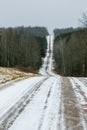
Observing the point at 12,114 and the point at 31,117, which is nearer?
the point at 31,117

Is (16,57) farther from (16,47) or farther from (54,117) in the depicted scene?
(54,117)

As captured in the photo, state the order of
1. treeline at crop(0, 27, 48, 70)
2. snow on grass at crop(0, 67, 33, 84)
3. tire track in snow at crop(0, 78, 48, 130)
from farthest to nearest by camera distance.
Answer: treeline at crop(0, 27, 48, 70), snow on grass at crop(0, 67, 33, 84), tire track in snow at crop(0, 78, 48, 130)

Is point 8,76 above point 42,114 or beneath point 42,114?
beneath

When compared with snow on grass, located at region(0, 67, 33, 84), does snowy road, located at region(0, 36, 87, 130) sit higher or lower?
higher

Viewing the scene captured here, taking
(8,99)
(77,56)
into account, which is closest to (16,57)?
(77,56)

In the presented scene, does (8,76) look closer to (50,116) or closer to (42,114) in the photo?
(42,114)

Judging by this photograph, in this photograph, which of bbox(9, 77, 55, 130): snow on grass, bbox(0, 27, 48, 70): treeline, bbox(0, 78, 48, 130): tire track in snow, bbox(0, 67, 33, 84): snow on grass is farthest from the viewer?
bbox(0, 27, 48, 70): treeline

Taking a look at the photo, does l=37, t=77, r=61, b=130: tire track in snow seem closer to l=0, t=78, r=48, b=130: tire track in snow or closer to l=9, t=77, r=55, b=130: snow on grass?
l=9, t=77, r=55, b=130: snow on grass

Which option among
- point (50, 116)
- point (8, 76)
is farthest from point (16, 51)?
point (50, 116)

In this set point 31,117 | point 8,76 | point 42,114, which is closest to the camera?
point 31,117

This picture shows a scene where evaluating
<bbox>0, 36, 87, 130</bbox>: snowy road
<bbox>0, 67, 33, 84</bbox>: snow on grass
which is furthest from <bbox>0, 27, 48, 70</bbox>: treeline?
<bbox>0, 36, 87, 130</bbox>: snowy road

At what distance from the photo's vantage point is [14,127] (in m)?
Answer: 6.91

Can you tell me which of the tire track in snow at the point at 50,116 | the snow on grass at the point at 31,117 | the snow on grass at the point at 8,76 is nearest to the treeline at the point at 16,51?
the snow on grass at the point at 8,76

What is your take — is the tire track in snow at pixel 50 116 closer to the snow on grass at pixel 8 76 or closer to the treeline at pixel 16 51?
the snow on grass at pixel 8 76
